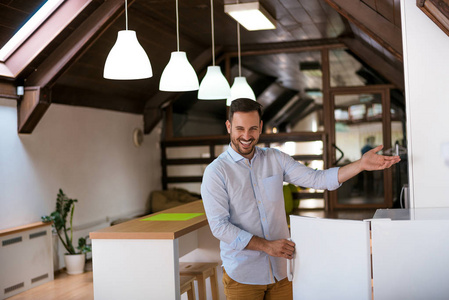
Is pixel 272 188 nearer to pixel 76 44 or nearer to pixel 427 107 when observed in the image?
pixel 427 107

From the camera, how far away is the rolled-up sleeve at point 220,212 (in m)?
2.55

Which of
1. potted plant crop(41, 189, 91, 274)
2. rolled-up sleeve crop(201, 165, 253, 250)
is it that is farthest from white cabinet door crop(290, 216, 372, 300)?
potted plant crop(41, 189, 91, 274)

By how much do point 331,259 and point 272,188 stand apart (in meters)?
0.71

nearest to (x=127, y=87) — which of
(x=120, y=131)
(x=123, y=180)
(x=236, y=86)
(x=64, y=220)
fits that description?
(x=120, y=131)

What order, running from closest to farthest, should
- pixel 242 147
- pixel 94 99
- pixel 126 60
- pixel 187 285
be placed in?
pixel 242 147, pixel 126 60, pixel 187 285, pixel 94 99

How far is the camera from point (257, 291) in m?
2.67

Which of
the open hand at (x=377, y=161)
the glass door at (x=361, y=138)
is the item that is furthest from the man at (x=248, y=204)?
the glass door at (x=361, y=138)

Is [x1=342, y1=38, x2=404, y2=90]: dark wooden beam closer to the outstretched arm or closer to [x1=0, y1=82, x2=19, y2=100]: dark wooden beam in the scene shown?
[x1=0, y1=82, x2=19, y2=100]: dark wooden beam

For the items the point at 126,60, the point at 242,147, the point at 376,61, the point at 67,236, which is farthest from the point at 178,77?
the point at 376,61

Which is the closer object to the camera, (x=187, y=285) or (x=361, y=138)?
(x=187, y=285)

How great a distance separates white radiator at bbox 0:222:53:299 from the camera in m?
5.68

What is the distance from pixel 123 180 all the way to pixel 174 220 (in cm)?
472

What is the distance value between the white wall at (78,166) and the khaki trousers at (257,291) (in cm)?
394

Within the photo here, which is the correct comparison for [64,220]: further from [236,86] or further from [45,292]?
[236,86]
